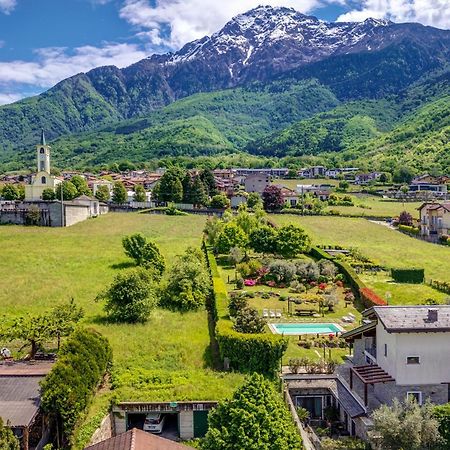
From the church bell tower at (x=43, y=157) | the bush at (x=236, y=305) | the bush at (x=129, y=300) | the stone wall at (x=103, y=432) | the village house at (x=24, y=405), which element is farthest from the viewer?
the church bell tower at (x=43, y=157)

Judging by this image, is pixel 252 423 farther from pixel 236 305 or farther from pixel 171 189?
pixel 171 189

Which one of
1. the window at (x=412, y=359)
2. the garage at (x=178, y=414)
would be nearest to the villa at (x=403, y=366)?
the window at (x=412, y=359)

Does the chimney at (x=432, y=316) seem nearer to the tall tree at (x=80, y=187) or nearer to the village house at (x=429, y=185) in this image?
the tall tree at (x=80, y=187)

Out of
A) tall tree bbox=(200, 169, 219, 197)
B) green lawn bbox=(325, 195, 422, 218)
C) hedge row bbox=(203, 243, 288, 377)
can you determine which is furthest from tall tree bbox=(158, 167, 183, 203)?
hedge row bbox=(203, 243, 288, 377)

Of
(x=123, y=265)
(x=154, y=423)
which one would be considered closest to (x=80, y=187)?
(x=123, y=265)

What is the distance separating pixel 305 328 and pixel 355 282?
931 cm

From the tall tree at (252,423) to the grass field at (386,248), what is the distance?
21083 millimetres

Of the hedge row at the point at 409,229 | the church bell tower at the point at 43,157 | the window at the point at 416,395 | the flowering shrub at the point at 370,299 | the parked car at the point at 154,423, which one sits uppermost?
the church bell tower at the point at 43,157

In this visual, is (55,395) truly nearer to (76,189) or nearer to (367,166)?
(76,189)

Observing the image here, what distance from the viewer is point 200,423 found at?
1942 centimetres

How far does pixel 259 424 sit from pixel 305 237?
34.9 metres

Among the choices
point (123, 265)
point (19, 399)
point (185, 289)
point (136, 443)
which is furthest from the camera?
point (123, 265)

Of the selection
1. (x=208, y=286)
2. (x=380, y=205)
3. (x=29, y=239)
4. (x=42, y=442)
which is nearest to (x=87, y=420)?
(x=42, y=442)

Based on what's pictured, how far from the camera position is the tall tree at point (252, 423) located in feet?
49.0
